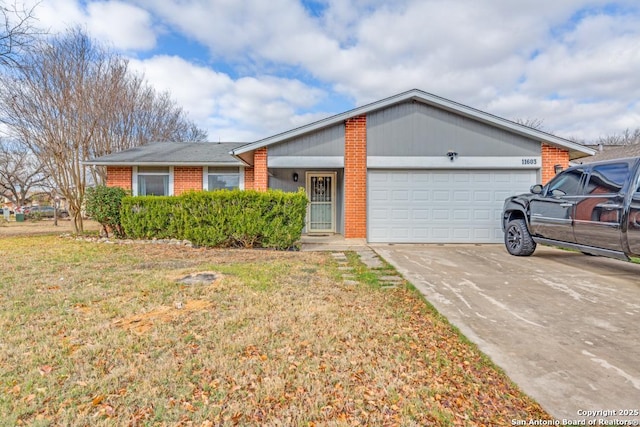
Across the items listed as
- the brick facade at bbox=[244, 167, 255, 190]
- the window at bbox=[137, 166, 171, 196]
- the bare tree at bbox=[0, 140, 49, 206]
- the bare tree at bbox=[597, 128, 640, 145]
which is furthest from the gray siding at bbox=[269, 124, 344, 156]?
the bare tree at bbox=[597, 128, 640, 145]

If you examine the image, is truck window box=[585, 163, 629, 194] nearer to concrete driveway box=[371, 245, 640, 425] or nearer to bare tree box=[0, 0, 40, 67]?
concrete driveway box=[371, 245, 640, 425]

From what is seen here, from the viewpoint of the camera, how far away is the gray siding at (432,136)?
880 centimetres

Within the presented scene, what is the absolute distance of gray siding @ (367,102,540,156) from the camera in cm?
880

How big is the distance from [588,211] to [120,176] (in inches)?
522

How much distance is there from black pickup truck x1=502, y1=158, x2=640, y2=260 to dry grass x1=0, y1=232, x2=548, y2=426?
3.32 m

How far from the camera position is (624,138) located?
34.8m

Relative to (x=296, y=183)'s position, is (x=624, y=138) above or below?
above

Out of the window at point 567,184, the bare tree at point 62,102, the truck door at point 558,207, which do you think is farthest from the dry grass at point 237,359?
the bare tree at point 62,102

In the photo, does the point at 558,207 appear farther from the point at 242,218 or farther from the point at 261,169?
the point at 261,169

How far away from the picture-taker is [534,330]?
3078 mm

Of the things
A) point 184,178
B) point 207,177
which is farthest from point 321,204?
point 184,178

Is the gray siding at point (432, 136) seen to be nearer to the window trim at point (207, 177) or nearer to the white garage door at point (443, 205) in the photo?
the white garage door at point (443, 205)

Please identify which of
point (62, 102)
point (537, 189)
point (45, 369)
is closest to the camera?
point (45, 369)

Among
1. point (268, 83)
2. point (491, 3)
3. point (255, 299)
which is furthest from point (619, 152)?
point (255, 299)
